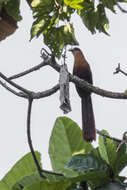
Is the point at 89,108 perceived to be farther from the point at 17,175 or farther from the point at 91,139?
the point at 17,175

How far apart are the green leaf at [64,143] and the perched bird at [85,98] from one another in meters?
0.07

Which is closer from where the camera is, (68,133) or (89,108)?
(68,133)

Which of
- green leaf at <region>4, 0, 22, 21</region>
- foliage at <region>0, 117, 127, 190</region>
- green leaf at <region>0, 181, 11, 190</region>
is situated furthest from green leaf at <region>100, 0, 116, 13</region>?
green leaf at <region>0, 181, 11, 190</region>

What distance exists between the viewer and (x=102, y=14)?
1502mm

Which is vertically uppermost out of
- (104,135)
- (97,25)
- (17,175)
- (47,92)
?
(97,25)

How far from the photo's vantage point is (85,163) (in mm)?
1799

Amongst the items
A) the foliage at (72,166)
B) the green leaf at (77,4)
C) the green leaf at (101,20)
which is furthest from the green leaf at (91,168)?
the green leaf at (77,4)

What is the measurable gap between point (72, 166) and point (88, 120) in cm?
106

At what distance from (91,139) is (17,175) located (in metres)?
0.58

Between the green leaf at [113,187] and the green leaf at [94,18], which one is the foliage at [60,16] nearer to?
the green leaf at [94,18]

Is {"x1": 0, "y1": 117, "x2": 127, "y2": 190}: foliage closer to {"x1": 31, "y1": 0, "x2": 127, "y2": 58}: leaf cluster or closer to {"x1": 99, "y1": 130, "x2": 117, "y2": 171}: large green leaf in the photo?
{"x1": 99, "y1": 130, "x2": 117, "y2": 171}: large green leaf

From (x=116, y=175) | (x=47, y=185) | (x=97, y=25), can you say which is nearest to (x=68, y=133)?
(x=116, y=175)

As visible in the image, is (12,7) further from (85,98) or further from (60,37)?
(85,98)

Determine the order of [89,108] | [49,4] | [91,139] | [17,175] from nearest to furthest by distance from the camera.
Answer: [49,4] → [17,175] → [91,139] → [89,108]
